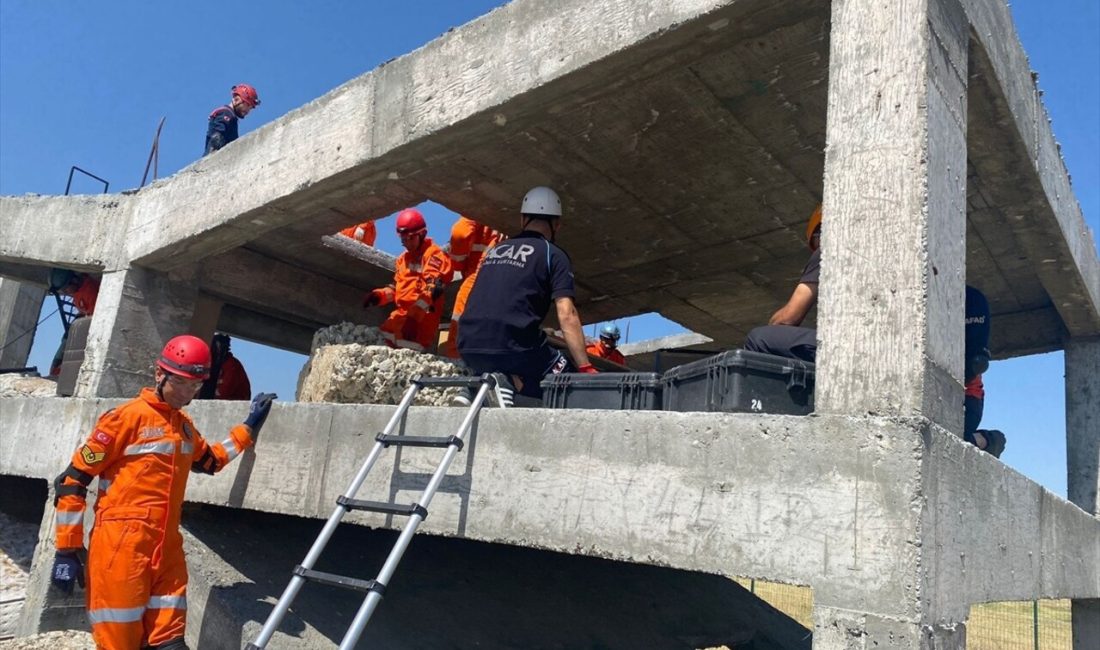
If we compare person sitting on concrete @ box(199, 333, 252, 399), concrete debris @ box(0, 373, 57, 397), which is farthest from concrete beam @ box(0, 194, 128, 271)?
person sitting on concrete @ box(199, 333, 252, 399)

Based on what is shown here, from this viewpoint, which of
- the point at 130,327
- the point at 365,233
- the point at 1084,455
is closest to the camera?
the point at 1084,455

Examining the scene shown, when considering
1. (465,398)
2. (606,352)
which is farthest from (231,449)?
(606,352)

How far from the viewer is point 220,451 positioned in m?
4.46

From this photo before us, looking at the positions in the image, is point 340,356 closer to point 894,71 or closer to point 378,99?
point 378,99

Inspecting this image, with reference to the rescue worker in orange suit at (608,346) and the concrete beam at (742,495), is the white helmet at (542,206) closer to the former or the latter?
the concrete beam at (742,495)

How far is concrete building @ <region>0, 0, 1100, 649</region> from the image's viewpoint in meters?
2.62

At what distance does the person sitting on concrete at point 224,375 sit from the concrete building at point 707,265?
0.51 metres

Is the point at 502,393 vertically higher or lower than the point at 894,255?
lower

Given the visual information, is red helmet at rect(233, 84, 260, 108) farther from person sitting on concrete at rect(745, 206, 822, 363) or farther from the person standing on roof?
person sitting on concrete at rect(745, 206, 822, 363)

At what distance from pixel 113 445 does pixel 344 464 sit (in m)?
1.21

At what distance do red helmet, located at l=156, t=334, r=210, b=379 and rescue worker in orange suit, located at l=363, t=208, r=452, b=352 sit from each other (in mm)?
2095

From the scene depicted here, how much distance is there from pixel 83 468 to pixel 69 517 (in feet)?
0.98

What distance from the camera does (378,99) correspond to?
4.77 meters

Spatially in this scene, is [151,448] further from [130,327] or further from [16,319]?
[16,319]
